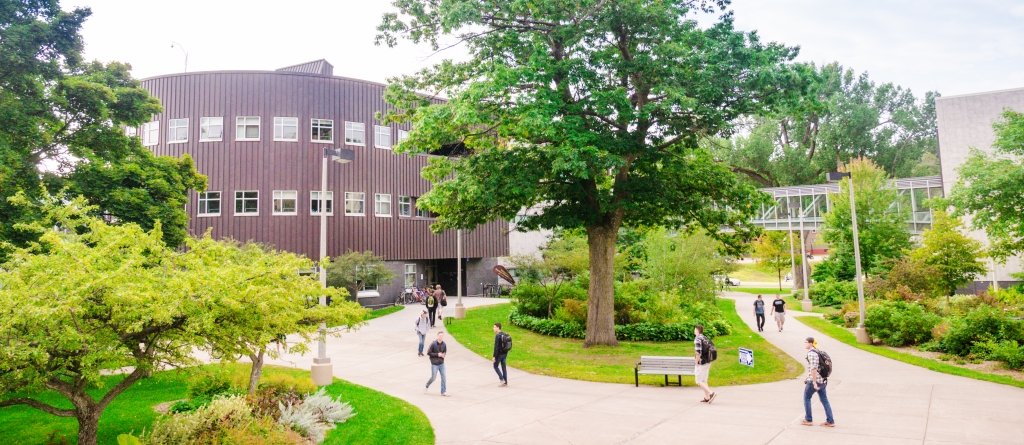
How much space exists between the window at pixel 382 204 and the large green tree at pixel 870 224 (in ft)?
93.5

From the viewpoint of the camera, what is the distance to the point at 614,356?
60.3 ft

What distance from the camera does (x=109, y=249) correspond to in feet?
27.8

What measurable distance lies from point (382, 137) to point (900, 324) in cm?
2710

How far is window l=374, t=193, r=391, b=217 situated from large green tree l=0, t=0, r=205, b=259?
14.2m

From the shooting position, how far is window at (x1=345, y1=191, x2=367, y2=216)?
33.7m

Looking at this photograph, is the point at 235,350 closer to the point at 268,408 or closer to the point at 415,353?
the point at 268,408

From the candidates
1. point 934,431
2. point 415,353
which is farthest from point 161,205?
point 934,431

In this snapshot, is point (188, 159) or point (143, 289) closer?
point (143, 289)

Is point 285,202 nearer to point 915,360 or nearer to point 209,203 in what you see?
point 209,203

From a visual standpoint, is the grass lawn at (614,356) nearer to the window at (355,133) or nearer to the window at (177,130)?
the window at (355,133)

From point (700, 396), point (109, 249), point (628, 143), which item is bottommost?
point (700, 396)

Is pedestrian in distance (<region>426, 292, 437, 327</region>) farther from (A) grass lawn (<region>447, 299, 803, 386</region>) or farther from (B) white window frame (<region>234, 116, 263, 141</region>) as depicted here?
(B) white window frame (<region>234, 116, 263, 141</region>)

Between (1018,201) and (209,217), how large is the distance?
34.7 m

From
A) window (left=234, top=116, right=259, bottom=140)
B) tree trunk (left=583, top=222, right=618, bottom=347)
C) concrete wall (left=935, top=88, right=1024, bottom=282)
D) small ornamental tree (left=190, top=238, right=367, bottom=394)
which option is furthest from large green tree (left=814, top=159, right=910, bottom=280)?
small ornamental tree (left=190, top=238, right=367, bottom=394)
